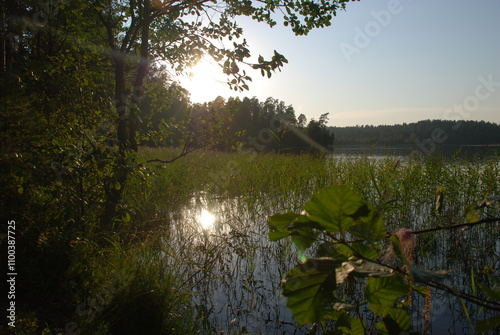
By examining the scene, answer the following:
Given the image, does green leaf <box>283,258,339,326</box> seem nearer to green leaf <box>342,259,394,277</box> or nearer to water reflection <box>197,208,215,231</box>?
green leaf <box>342,259,394,277</box>

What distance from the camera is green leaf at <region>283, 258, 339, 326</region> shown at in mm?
516

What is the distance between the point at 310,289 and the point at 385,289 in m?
0.20

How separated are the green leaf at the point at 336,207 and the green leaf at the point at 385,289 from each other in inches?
8.2

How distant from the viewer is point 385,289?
636mm

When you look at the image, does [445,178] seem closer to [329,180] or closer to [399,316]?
[329,180]

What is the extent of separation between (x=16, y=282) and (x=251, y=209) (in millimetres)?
3212

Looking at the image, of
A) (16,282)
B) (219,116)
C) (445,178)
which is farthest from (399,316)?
(445,178)

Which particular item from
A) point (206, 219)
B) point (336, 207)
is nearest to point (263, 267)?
point (206, 219)

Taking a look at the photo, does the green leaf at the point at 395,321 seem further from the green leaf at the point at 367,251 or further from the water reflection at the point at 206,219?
the water reflection at the point at 206,219

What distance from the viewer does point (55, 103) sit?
128 inches

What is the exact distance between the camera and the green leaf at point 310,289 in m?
0.52

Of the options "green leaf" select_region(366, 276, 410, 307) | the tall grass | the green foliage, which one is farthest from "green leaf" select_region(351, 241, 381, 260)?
the tall grass

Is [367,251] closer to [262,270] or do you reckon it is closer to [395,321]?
[395,321]

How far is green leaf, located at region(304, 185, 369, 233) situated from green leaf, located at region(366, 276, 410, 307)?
209 millimetres
